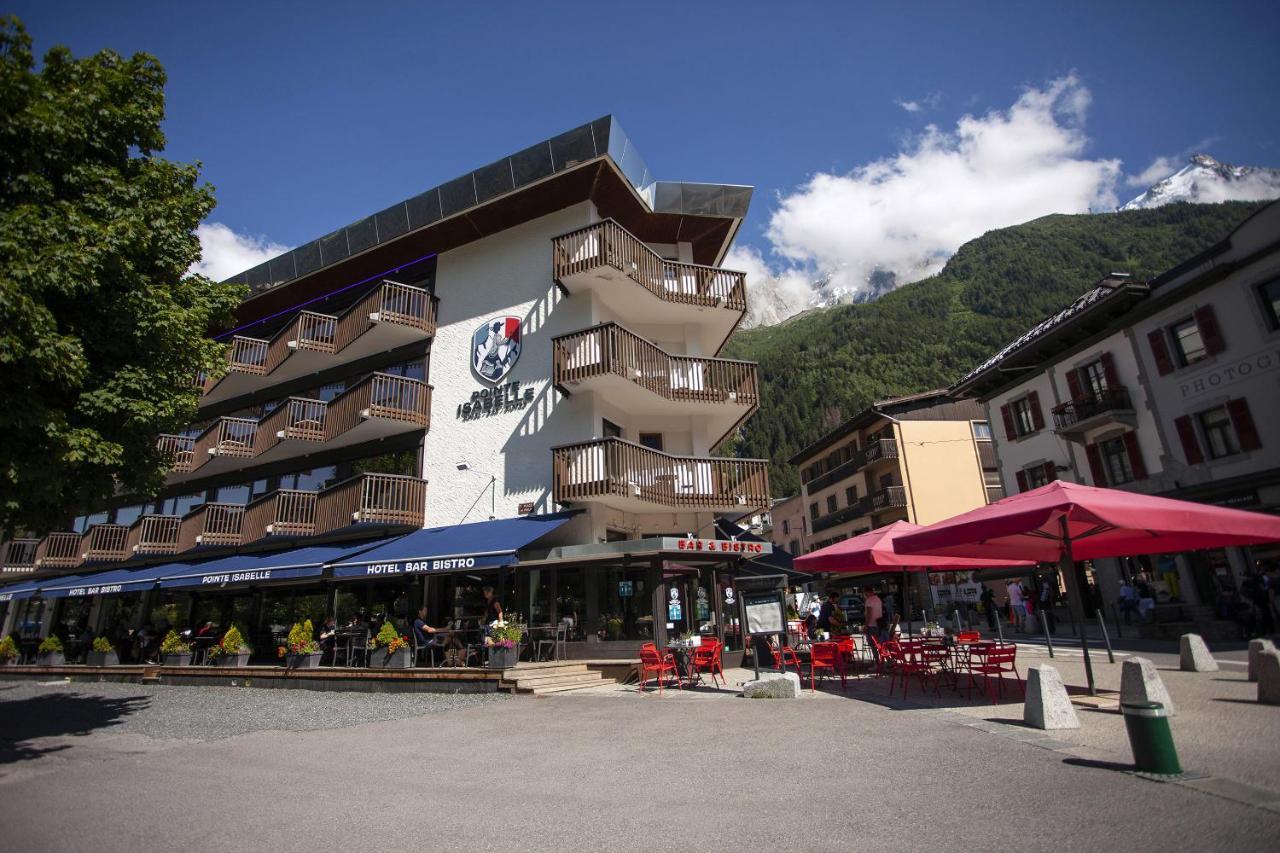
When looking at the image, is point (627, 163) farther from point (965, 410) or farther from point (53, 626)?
point (965, 410)

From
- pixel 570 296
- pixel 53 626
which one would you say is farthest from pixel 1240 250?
pixel 53 626

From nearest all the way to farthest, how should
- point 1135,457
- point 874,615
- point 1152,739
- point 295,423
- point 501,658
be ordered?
point 1152,739 < point 501,658 < point 874,615 < point 295,423 < point 1135,457

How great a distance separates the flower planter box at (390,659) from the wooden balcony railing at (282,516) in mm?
5898

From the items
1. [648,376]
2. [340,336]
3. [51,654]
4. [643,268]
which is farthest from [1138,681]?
[51,654]

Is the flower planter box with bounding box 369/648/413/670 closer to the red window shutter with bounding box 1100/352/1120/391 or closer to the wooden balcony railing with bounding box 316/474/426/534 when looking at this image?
the wooden balcony railing with bounding box 316/474/426/534

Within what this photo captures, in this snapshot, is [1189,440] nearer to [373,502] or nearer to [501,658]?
[501,658]

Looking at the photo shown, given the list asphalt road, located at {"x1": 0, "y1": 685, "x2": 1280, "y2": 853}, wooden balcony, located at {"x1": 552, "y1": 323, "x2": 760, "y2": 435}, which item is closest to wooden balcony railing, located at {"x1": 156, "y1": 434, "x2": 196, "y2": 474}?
asphalt road, located at {"x1": 0, "y1": 685, "x2": 1280, "y2": 853}

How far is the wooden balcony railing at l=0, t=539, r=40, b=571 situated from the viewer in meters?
26.3

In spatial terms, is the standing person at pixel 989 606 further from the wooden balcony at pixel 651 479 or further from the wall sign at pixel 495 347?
the wall sign at pixel 495 347

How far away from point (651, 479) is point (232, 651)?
12.2 metres

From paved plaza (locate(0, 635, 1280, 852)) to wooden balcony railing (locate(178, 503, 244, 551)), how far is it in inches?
427

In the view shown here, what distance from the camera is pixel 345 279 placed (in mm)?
22625

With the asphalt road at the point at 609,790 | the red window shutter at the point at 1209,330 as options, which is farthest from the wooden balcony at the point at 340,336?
the red window shutter at the point at 1209,330

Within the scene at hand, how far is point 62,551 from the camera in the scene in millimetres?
25203
